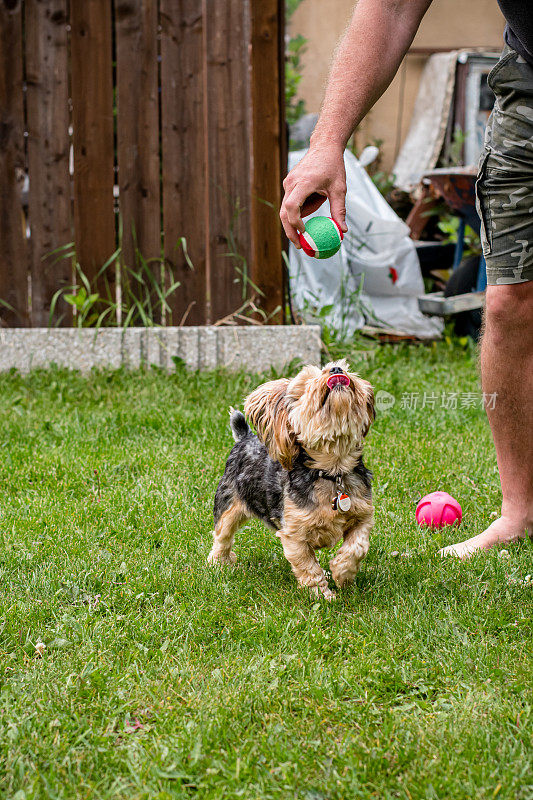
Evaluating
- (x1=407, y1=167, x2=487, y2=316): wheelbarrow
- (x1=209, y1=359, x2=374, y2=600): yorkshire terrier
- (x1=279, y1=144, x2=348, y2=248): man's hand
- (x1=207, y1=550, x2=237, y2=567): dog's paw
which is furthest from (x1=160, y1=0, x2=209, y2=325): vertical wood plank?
(x1=279, y1=144, x2=348, y2=248): man's hand

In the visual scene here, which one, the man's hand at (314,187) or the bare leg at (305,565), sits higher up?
the man's hand at (314,187)

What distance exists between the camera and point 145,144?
614 cm

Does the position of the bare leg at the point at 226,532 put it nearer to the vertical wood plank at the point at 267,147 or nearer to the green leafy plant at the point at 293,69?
the vertical wood plank at the point at 267,147

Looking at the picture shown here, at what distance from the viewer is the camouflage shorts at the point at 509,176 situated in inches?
119

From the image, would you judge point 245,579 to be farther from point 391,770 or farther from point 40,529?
point 391,770

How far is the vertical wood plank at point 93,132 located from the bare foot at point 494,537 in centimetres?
366

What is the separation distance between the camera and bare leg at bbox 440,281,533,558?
10.7 ft

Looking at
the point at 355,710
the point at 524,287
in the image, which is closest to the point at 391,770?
the point at 355,710

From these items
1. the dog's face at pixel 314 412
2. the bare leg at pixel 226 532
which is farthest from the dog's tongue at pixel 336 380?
the bare leg at pixel 226 532

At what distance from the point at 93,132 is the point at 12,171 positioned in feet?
2.05

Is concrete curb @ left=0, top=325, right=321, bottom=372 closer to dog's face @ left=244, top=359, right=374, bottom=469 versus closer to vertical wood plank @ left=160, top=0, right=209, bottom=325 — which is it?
vertical wood plank @ left=160, top=0, right=209, bottom=325

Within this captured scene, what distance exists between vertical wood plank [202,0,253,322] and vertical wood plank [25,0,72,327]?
99cm

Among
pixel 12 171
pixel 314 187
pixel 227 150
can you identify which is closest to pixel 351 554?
pixel 314 187

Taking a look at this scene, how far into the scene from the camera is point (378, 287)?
7547 mm
